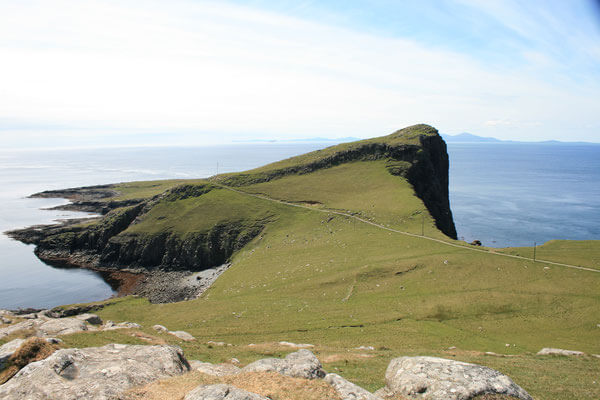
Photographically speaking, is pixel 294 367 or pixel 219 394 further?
pixel 294 367

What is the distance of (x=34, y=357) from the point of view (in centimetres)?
1741

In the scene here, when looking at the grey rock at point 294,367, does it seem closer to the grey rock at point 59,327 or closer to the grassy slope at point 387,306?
the grassy slope at point 387,306

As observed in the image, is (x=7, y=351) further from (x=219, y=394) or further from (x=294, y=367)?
(x=294, y=367)

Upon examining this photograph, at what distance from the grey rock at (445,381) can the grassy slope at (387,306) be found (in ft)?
10.7

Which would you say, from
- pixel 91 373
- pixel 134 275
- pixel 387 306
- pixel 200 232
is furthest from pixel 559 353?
pixel 134 275

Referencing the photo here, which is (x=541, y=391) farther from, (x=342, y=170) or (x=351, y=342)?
(x=342, y=170)

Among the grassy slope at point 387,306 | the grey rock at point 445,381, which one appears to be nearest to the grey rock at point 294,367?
the grassy slope at point 387,306

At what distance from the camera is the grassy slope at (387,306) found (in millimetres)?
26938

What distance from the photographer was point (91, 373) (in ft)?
53.6

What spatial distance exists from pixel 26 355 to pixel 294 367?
531 inches

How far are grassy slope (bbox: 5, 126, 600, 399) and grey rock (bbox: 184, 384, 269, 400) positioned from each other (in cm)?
873

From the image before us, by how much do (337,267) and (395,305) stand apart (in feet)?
54.1

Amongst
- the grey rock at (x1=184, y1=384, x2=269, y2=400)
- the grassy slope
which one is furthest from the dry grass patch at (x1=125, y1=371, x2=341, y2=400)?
the grassy slope

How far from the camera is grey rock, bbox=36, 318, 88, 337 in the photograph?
27.3 meters
